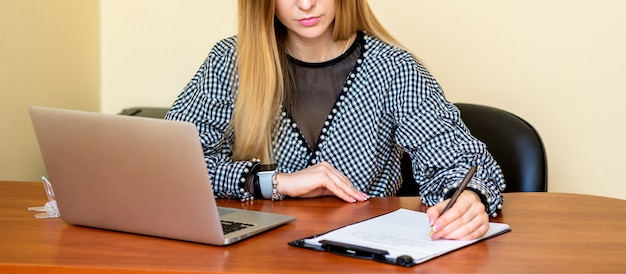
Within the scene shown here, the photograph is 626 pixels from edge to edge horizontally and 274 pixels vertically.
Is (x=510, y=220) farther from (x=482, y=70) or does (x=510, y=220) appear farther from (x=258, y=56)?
(x=482, y=70)

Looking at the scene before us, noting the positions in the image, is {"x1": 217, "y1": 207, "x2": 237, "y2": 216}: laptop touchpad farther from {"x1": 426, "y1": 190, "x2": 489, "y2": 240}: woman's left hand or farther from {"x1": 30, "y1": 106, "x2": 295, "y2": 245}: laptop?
{"x1": 426, "y1": 190, "x2": 489, "y2": 240}: woman's left hand

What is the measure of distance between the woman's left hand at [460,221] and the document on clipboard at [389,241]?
1cm

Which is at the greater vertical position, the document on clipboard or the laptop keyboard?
the document on clipboard

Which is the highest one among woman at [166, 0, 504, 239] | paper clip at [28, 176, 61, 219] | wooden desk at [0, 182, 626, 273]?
woman at [166, 0, 504, 239]

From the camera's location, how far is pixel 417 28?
2.83 m

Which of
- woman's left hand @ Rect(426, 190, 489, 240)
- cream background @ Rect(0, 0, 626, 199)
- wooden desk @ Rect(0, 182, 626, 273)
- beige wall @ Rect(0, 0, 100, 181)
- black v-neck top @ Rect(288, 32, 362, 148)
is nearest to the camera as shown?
wooden desk @ Rect(0, 182, 626, 273)

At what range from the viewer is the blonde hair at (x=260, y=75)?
6.82 ft

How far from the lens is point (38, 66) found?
257 cm

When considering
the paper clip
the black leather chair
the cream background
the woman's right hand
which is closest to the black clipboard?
the woman's right hand

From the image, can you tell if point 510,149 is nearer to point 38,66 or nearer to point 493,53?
point 493,53

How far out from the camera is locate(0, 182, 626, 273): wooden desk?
1295 mm

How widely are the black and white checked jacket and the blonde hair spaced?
4 centimetres

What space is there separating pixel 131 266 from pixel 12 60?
4.34 ft

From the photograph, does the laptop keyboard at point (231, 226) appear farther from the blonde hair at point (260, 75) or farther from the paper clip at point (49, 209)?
the blonde hair at point (260, 75)
